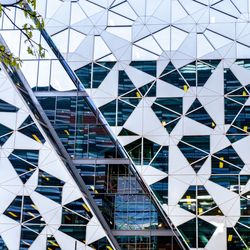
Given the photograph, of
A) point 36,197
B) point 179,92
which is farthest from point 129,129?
point 36,197

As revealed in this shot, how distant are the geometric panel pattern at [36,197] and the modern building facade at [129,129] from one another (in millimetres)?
42

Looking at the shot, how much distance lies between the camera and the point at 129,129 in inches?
942

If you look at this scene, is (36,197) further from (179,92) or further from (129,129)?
(179,92)

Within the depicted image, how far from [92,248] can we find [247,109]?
857cm

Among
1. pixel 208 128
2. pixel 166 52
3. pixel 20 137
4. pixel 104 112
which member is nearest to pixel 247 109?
pixel 208 128

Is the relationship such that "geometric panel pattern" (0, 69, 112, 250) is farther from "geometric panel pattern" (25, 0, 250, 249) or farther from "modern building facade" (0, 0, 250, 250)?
"geometric panel pattern" (25, 0, 250, 249)

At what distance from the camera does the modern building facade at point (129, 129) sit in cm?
2308

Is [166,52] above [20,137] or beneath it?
above

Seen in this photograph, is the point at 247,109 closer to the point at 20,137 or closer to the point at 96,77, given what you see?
the point at 96,77

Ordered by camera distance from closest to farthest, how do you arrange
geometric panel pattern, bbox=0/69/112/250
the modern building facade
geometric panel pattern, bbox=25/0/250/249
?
geometric panel pattern, bbox=25/0/250/249 → the modern building facade → geometric panel pattern, bbox=0/69/112/250

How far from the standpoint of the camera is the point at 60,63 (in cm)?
2506

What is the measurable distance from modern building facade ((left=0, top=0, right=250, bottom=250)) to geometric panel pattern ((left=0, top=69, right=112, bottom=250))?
0.14 ft

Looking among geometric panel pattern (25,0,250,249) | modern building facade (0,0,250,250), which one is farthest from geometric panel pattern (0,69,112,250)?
geometric panel pattern (25,0,250,249)

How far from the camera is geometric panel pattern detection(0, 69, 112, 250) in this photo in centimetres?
2322
